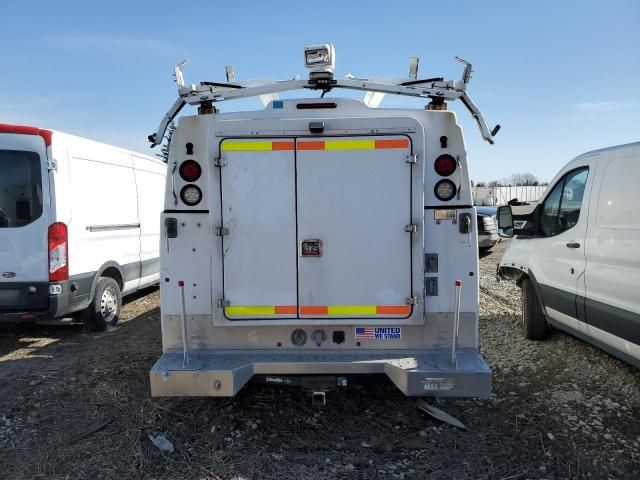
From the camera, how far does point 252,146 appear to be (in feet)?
11.2

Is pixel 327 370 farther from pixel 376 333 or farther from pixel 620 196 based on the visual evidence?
pixel 620 196

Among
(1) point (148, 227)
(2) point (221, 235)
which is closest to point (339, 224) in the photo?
(2) point (221, 235)

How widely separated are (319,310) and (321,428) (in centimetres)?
105

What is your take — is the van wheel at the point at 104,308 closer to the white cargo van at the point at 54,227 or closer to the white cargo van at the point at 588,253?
the white cargo van at the point at 54,227

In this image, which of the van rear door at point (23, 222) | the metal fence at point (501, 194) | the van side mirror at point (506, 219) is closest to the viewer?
the van rear door at point (23, 222)

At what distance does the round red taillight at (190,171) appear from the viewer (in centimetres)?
358

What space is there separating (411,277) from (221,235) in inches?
57.4

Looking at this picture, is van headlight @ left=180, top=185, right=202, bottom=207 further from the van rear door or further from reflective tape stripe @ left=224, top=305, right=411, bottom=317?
the van rear door

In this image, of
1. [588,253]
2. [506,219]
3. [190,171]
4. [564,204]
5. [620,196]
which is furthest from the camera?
[506,219]

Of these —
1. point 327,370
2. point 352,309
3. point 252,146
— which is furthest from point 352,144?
point 327,370

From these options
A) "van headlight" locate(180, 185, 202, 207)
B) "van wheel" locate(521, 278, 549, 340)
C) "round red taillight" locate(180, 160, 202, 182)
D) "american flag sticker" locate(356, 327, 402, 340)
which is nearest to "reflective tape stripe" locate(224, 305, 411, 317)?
"american flag sticker" locate(356, 327, 402, 340)

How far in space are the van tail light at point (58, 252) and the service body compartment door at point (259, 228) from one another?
315 centimetres

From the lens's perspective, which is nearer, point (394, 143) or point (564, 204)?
point (394, 143)

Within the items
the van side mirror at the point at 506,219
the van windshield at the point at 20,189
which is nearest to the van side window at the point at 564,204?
the van side mirror at the point at 506,219
